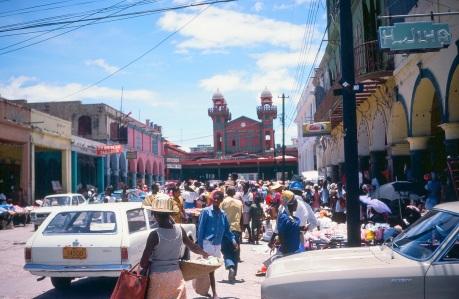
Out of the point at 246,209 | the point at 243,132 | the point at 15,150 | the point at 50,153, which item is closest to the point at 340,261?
the point at 246,209

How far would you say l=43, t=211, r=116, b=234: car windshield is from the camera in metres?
7.70

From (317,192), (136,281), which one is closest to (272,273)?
(136,281)

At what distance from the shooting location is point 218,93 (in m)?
82.8

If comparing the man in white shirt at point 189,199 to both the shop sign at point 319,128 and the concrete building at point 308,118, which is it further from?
the concrete building at point 308,118

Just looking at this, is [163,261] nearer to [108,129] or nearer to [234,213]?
[234,213]

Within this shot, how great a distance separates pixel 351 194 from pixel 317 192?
12831 millimetres

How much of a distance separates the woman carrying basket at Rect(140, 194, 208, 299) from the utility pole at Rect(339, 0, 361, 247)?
416cm

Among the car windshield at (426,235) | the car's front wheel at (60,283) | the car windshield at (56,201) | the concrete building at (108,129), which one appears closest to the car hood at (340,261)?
the car windshield at (426,235)

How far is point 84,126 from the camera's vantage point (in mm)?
44375

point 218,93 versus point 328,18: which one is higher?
point 218,93

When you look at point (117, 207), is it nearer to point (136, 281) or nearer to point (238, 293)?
point (238, 293)

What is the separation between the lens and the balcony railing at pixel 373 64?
1512cm

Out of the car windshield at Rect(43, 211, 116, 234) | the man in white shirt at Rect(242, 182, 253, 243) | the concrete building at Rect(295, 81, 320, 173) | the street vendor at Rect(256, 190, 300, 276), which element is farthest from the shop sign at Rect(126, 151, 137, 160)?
the street vendor at Rect(256, 190, 300, 276)

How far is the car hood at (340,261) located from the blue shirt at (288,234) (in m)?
1.86
